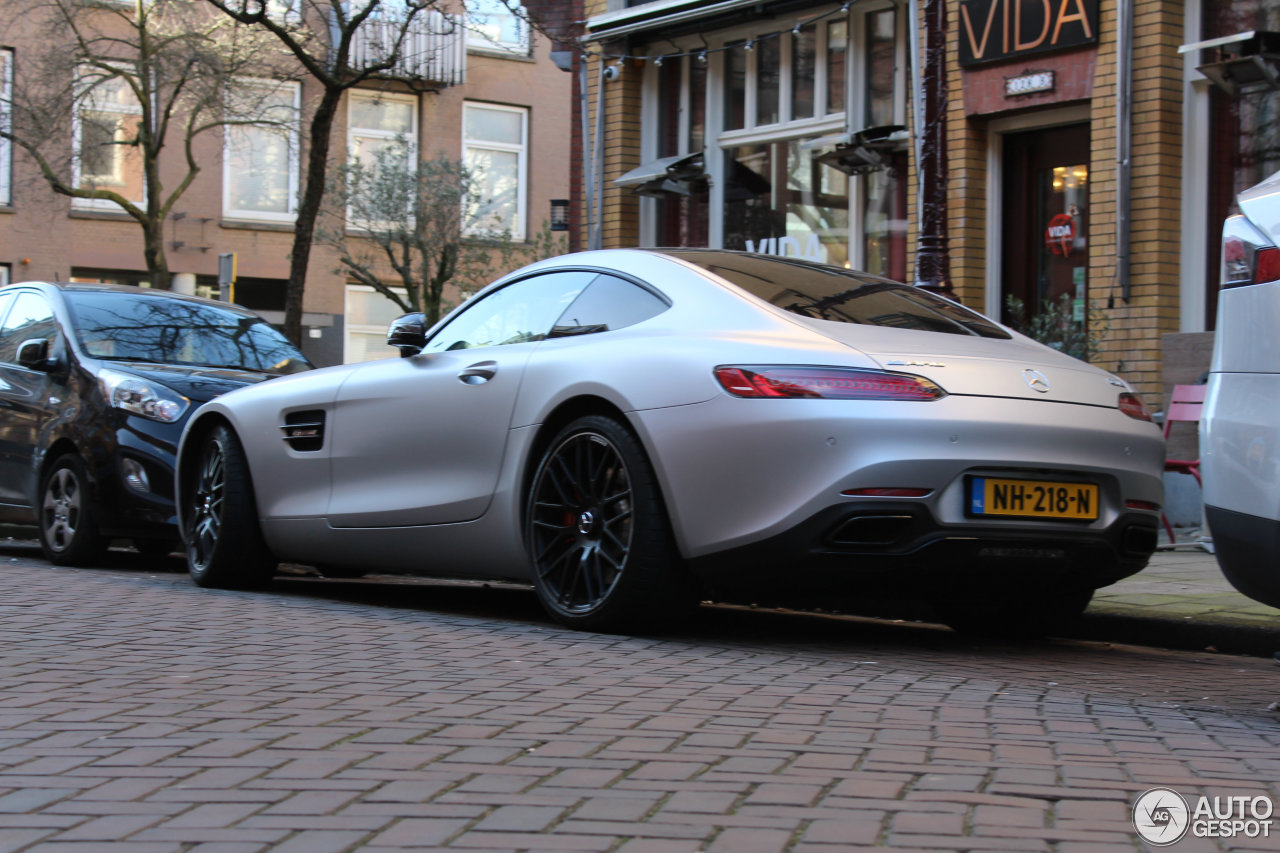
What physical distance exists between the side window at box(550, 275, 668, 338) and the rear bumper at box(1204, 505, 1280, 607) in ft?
6.90

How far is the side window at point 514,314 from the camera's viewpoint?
607cm

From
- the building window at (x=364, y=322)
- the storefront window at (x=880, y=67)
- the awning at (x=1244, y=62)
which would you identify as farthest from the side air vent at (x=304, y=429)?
the building window at (x=364, y=322)

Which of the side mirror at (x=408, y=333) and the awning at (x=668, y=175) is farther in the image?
the awning at (x=668, y=175)

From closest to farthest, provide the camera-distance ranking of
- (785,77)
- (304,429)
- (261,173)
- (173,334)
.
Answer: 1. (304,429)
2. (173,334)
3. (785,77)
4. (261,173)

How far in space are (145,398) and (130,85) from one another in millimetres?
21007

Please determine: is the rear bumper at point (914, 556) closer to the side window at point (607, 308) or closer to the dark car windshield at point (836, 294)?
the dark car windshield at point (836, 294)

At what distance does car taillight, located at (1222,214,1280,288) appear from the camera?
411 cm

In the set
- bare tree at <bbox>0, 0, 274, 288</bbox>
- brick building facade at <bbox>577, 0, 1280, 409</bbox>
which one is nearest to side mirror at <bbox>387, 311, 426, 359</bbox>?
brick building facade at <bbox>577, 0, 1280, 409</bbox>

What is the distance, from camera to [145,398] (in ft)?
27.5

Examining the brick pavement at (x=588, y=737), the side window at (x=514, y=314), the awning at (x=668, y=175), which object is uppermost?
the awning at (x=668, y=175)

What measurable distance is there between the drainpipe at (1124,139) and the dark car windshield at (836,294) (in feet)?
21.1

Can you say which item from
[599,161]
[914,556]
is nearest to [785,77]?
[599,161]

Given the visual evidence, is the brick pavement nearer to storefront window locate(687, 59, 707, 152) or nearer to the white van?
the white van

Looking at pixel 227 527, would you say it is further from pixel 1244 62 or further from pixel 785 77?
pixel 785 77
